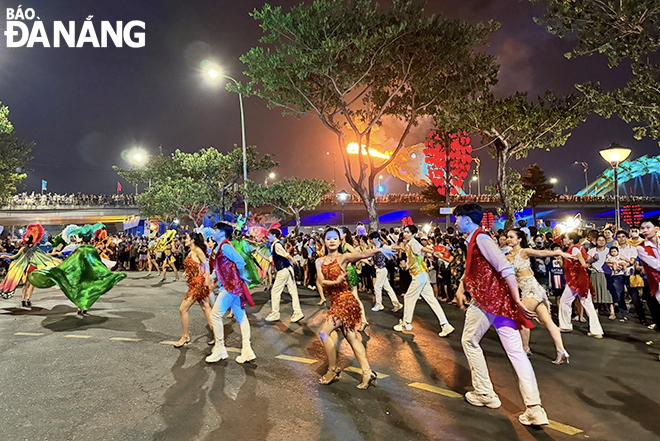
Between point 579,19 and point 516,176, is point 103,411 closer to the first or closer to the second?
point 579,19

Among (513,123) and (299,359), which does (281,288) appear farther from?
(513,123)

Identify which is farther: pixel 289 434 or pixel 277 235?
pixel 277 235

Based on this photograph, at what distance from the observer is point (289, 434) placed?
147 inches

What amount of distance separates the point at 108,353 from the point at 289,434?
13.3 ft

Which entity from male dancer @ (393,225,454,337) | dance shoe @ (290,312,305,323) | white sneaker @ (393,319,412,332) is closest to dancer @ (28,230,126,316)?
dance shoe @ (290,312,305,323)

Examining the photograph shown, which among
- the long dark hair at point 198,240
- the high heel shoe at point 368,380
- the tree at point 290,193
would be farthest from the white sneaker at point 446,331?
the tree at point 290,193

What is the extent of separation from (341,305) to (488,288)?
1603 mm

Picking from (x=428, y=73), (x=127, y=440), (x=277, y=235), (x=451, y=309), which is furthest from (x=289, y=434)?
(x=428, y=73)

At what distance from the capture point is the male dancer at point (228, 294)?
19.4ft

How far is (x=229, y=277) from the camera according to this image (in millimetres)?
6004

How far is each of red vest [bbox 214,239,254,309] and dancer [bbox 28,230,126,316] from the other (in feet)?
15.5

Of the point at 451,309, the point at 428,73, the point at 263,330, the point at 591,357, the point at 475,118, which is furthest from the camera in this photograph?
the point at 428,73

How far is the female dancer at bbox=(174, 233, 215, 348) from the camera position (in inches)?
261

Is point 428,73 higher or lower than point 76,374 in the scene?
higher
